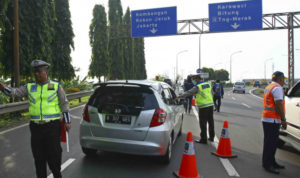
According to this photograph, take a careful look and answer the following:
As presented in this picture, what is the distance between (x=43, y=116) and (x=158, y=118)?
6.39 ft

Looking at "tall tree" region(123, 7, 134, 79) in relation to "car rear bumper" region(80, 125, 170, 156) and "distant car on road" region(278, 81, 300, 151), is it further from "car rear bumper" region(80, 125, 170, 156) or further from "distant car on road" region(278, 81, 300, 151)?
"car rear bumper" region(80, 125, 170, 156)

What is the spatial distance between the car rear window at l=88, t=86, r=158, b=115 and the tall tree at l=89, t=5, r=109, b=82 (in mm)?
26143

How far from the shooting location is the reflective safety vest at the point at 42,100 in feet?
11.4

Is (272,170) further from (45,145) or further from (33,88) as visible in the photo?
(33,88)

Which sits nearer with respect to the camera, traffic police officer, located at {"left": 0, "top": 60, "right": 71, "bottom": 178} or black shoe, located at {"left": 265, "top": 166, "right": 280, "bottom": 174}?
traffic police officer, located at {"left": 0, "top": 60, "right": 71, "bottom": 178}

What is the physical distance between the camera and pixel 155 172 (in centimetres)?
454

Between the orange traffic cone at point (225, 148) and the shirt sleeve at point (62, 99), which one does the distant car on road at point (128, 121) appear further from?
the orange traffic cone at point (225, 148)

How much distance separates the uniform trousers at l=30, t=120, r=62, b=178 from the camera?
3465mm

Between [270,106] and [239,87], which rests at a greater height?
[270,106]

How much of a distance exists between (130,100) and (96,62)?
2674 cm

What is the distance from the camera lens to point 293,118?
5.43 m

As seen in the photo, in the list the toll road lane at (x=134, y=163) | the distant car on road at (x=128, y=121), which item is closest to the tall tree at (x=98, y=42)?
the toll road lane at (x=134, y=163)

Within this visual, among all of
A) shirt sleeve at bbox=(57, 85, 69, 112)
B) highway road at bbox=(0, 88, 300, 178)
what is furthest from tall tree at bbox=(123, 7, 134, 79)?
shirt sleeve at bbox=(57, 85, 69, 112)

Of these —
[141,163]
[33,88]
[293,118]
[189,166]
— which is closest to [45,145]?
[33,88]
